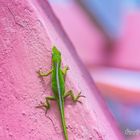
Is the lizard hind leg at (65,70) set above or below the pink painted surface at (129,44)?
below

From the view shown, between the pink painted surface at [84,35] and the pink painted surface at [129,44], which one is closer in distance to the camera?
the pink painted surface at [129,44]

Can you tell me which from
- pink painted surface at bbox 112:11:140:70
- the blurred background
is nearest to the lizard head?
the blurred background

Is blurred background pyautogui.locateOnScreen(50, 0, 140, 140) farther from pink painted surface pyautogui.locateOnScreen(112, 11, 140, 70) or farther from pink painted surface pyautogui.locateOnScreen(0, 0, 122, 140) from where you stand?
pink painted surface pyautogui.locateOnScreen(0, 0, 122, 140)

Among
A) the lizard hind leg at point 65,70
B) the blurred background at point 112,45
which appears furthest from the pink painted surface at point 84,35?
the lizard hind leg at point 65,70

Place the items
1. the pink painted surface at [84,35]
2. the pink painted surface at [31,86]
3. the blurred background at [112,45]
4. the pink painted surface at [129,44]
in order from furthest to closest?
the pink painted surface at [84,35]
the pink painted surface at [129,44]
the blurred background at [112,45]
the pink painted surface at [31,86]

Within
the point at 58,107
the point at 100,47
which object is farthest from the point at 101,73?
the point at 58,107

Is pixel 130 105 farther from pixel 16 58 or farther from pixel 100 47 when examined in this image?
pixel 16 58

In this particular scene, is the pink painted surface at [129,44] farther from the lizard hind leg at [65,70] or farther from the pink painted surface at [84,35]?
the lizard hind leg at [65,70]
